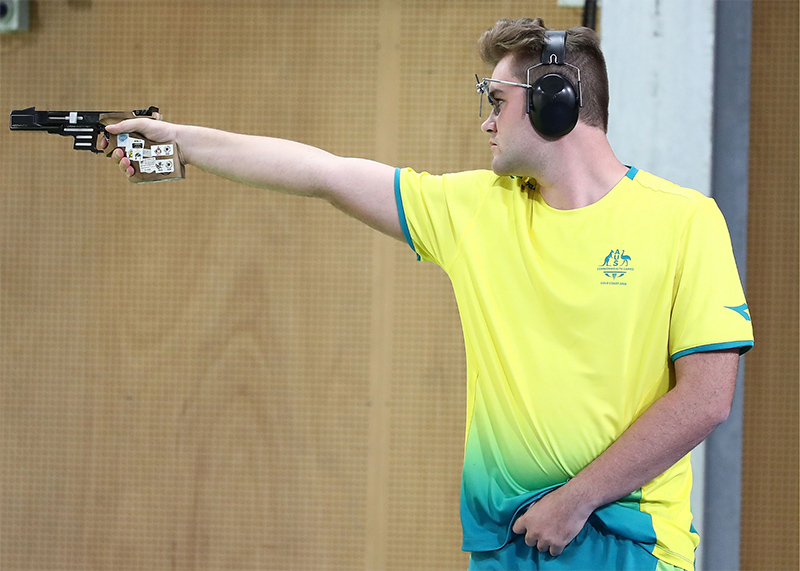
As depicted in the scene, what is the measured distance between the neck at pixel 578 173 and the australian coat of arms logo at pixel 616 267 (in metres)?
0.12

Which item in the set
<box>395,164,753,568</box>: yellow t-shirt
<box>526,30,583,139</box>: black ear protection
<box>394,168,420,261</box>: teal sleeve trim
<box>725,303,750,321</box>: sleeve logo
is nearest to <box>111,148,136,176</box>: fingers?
<box>394,168,420,261</box>: teal sleeve trim

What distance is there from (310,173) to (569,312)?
23.7 inches

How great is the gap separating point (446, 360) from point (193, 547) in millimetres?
1322

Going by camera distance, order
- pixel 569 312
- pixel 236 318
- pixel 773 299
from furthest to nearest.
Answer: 1. pixel 236 318
2. pixel 773 299
3. pixel 569 312

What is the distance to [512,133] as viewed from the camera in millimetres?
1402

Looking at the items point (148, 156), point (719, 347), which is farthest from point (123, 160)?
→ point (719, 347)

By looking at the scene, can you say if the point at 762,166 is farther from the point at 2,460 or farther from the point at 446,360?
the point at 2,460

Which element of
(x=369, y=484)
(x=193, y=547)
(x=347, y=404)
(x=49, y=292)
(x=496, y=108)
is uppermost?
(x=496, y=108)

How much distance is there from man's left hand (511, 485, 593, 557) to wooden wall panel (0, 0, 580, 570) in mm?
1626

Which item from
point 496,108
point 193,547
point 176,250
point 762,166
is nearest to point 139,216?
point 176,250

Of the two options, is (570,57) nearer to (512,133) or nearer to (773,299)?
(512,133)

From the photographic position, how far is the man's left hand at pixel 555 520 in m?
1.27

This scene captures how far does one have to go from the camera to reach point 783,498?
282 cm

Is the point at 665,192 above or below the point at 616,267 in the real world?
above
